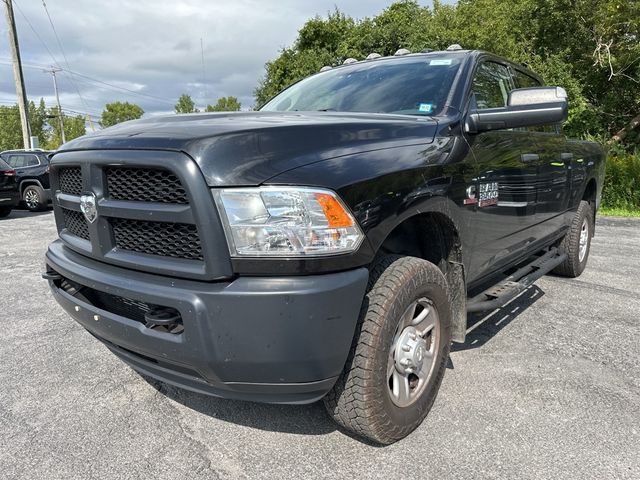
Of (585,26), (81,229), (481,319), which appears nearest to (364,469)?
(81,229)

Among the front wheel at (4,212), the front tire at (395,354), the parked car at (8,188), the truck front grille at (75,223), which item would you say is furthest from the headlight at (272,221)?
the front wheel at (4,212)

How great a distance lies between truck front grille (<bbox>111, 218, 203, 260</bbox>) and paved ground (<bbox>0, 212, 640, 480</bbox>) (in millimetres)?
933

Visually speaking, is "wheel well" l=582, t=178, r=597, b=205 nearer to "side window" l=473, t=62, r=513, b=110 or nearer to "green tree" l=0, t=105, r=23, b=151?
"side window" l=473, t=62, r=513, b=110

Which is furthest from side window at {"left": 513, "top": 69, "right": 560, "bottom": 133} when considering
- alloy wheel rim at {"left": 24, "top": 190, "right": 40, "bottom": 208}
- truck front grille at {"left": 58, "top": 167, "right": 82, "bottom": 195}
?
alloy wheel rim at {"left": 24, "top": 190, "right": 40, "bottom": 208}

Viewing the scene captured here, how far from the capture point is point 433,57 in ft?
10.7

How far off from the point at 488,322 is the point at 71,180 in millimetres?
2893

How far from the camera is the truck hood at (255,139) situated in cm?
174

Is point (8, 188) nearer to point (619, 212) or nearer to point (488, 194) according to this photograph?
point (488, 194)

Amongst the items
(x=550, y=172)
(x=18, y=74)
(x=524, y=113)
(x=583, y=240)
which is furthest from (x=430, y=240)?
(x=18, y=74)

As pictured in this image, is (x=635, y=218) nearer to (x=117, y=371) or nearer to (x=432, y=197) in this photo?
(x=432, y=197)

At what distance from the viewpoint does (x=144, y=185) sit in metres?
1.92

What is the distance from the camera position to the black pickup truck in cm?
172

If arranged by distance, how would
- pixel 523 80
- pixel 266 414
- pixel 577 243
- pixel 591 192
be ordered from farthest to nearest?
pixel 591 192 < pixel 577 243 < pixel 523 80 < pixel 266 414

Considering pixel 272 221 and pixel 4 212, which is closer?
pixel 272 221
